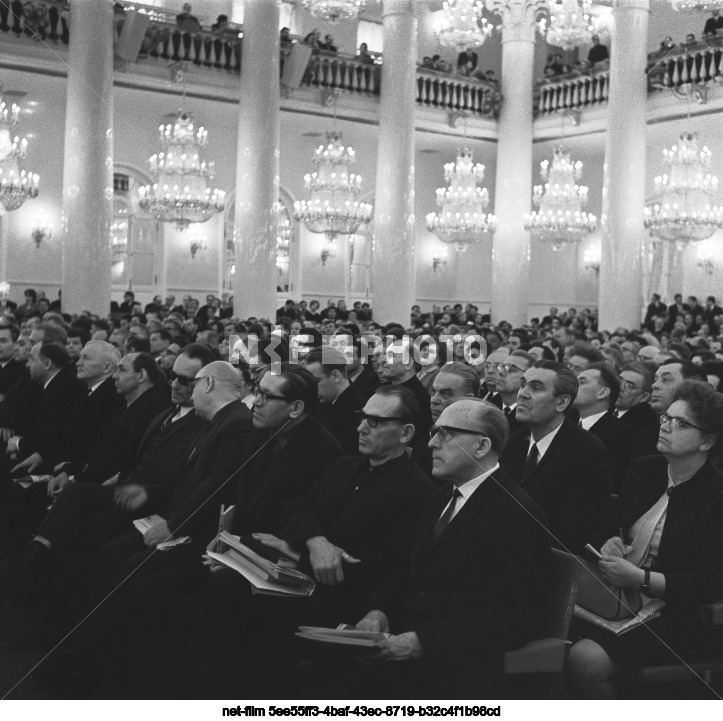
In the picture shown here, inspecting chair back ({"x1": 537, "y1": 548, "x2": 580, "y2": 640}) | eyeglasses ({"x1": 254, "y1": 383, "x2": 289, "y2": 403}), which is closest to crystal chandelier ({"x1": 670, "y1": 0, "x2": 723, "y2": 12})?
eyeglasses ({"x1": 254, "y1": 383, "x2": 289, "y2": 403})

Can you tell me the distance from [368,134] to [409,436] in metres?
20.2

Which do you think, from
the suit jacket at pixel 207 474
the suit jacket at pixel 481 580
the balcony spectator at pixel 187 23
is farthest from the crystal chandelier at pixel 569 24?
the suit jacket at pixel 481 580

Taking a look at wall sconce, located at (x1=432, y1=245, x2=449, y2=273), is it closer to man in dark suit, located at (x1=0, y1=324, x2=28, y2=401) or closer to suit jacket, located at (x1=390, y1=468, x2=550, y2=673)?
man in dark suit, located at (x1=0, y1=324, x2=28, y2=401)

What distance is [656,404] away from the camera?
610 centimetres

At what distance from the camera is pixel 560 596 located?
3.44 m

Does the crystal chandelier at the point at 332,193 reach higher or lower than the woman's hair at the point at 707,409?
higher

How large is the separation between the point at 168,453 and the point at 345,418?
1376mm

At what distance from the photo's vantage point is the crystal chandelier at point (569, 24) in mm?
16672

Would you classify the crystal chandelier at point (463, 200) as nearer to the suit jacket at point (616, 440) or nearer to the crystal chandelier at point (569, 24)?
the crystal chandelier at point (569, 24)

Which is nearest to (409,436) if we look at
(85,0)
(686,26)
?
(85,0)

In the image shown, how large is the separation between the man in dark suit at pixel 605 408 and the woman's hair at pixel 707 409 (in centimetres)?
212

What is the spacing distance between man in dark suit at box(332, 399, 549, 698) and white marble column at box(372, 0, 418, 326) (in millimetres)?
14624

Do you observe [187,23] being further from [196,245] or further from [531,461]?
[531,461]

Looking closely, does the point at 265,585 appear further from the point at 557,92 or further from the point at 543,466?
the point at 557,92
